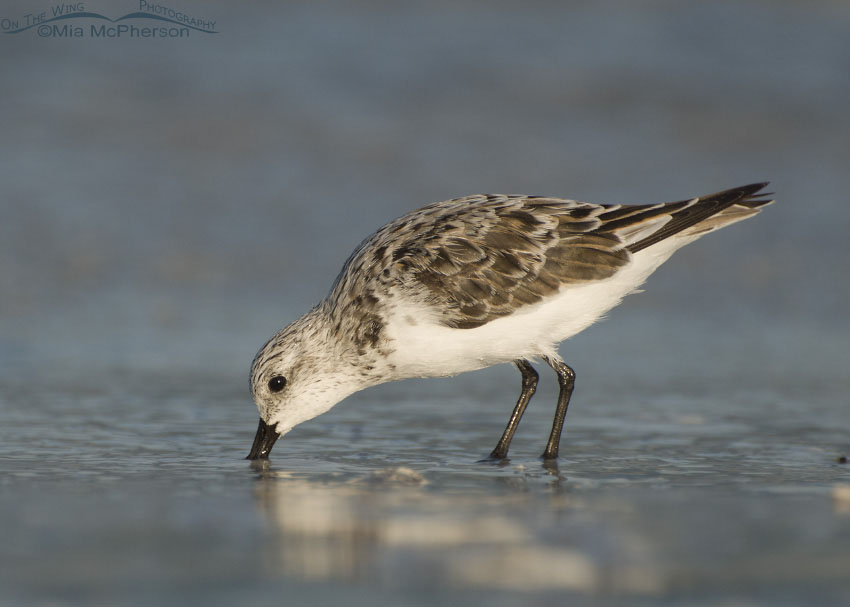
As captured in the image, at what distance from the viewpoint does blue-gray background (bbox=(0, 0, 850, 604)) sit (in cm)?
387

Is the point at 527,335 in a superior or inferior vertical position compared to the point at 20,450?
superior

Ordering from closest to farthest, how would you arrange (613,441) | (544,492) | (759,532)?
(759,532)
(544,492)
(613,441)

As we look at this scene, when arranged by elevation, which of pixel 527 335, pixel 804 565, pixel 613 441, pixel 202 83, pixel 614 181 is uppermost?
pixel 202 83

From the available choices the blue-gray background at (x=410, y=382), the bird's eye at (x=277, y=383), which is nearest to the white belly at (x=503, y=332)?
Answer: the blue-gray background at (x=410, y=382)

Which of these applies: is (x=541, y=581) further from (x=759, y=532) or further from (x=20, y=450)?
(x=20, y=450)

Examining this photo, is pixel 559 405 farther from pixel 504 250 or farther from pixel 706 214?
pixel 706 214

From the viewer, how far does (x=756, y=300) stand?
31.5ft

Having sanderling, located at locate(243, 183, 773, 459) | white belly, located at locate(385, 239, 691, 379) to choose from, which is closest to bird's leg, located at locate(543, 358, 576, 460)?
sanderling, located at locate(243, 183, 773, 459)

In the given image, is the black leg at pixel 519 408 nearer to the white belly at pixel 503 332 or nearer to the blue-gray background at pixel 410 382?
the blue-gray background at pixel 410 382

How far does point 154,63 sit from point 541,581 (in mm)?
10479

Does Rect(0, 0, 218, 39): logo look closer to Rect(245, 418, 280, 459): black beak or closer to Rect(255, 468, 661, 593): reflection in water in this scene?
Rect(245, 418, 280, 459): black beak

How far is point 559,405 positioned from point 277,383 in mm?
1534

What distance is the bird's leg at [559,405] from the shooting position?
593cm

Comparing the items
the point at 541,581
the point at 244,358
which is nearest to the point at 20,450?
the point at 244,358
